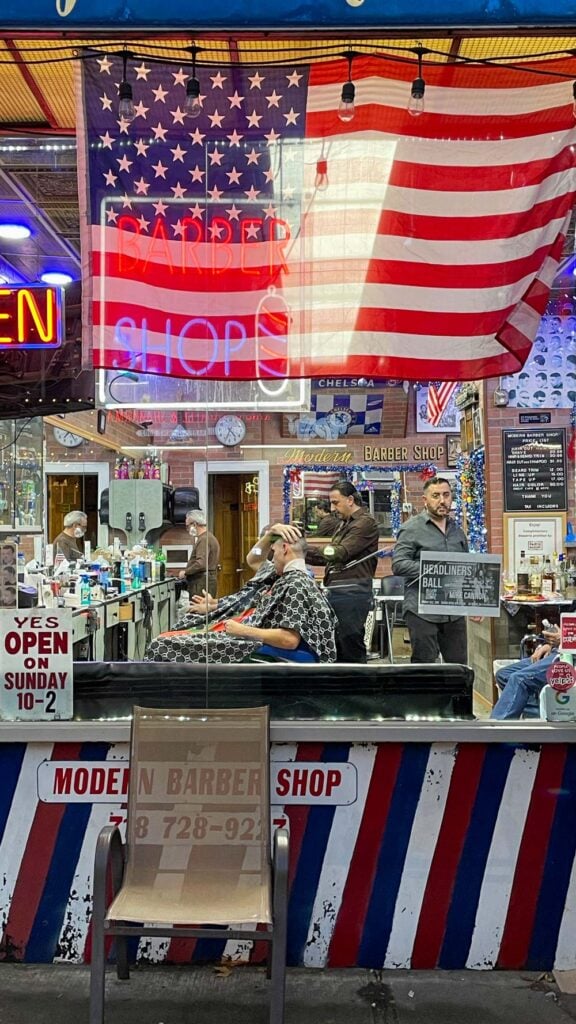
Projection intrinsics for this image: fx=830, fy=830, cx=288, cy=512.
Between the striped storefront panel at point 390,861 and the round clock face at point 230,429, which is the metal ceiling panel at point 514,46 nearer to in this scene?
the round clock face at point 230,429

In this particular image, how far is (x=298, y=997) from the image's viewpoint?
2.86 m

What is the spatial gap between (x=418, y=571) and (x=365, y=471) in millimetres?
574

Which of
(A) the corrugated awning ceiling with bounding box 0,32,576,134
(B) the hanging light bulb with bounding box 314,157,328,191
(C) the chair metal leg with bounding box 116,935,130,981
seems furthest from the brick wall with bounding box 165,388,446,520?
(C) the chair metal leg with bounding box 116,935,130,981

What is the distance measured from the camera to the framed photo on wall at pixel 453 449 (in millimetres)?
3958

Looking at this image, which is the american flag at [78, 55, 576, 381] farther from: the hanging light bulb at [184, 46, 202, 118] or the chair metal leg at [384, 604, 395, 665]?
the chair metal leg at [384, 604, 395, 665]

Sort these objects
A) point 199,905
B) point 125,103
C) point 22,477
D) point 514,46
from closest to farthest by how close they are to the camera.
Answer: point 199,905, point 125,103, point 514,46, point 22,477

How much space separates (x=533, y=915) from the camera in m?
3.04

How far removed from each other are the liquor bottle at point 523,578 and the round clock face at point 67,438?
2158 millimetres

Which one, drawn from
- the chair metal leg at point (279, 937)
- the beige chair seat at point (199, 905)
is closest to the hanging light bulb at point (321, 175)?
the chair metal leg at point (279, 937)

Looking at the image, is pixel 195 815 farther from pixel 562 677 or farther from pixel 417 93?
pixel 417 93

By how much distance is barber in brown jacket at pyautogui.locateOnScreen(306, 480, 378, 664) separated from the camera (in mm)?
3639

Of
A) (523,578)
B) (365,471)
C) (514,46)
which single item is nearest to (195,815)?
(365,471)

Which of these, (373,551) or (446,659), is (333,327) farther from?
(446,659)

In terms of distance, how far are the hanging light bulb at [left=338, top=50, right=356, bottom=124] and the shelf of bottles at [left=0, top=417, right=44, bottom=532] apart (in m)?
2.08
